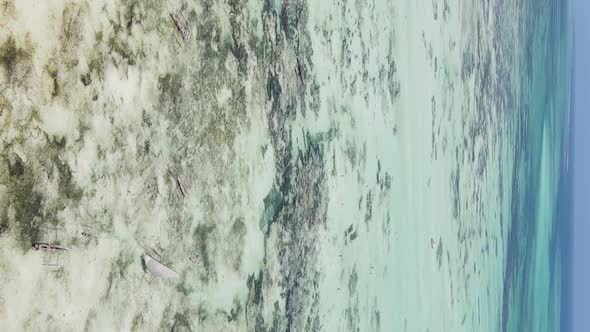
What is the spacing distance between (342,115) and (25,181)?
612 millimetres

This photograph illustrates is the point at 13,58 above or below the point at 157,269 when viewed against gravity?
above

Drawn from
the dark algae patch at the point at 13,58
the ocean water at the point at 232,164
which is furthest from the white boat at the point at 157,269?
the dark algae patch at the point at 13,58

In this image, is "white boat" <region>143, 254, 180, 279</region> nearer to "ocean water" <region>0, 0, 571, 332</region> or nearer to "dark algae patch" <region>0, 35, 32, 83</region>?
"ocean water" <region>0, 0, 571, 332</region>

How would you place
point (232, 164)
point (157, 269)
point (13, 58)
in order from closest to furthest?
point (13, 58) → point (157, 269) → point (232, 164)

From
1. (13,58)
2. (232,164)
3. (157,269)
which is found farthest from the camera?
(232,164)

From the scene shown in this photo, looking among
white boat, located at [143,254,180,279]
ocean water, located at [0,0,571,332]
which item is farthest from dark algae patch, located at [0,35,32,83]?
white boat, located at [143,254,180,279]

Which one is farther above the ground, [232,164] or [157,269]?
[232,164]

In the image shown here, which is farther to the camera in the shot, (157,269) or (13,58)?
(157,269)

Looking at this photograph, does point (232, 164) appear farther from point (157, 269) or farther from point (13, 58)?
point (13, 58)

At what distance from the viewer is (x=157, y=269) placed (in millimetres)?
615

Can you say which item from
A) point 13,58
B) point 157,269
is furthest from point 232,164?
point 13,58

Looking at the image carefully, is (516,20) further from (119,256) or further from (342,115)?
(119,256)

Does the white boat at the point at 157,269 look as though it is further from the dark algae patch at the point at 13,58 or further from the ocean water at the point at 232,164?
the dark algae patch at the point at 13,58

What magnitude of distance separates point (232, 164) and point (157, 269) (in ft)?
0.53
